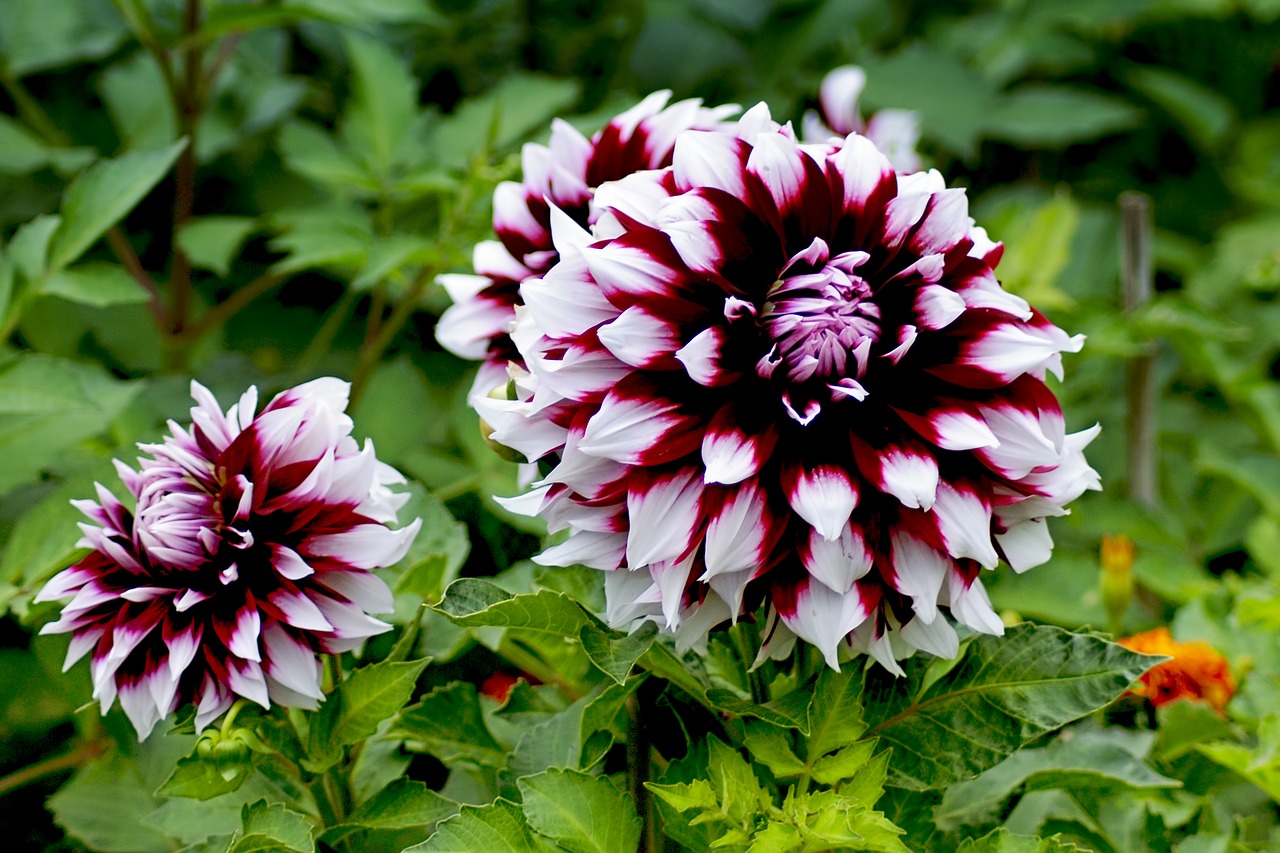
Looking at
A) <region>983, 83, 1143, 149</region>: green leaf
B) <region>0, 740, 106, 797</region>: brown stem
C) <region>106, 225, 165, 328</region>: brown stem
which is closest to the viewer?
<region>0, 740, 106, 797</region>: brown stem

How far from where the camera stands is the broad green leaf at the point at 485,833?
63cm

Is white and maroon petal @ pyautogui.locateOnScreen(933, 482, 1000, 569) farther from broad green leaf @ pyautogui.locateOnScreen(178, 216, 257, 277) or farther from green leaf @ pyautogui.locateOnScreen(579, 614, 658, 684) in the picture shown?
broad green leaf @ pyautogui.locateOnScreen(178, 216, 257, 277)

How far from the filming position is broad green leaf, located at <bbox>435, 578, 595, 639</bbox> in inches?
24.9

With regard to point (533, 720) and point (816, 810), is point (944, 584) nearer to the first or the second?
point (816, 810)


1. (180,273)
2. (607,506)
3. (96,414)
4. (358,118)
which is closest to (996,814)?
(607,506)

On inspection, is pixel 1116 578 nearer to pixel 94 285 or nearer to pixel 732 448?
pixel 732 448

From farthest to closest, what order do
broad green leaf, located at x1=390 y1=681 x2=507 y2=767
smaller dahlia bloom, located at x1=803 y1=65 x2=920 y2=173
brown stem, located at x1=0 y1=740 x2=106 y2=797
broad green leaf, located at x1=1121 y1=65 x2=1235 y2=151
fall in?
broad green leaf, located at x1=1121 y1=65 x2=1235 y2=151 → smaller dahlia bloom, located at x1=803 y1=65 x2=920 y2=173 → brown stem, located at x1=0 y1=740 x2=106 y2=797 → broad green leaf, located at x1=390 y1=681 x2=507 y2=767

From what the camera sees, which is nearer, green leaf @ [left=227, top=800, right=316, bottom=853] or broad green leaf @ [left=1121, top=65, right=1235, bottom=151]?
green leaf @ [left=227, top=800, right=316, bottom=853]

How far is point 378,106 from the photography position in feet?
4.40

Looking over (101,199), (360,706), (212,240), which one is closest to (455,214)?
(101,199)

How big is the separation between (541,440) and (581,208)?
23 centimetres

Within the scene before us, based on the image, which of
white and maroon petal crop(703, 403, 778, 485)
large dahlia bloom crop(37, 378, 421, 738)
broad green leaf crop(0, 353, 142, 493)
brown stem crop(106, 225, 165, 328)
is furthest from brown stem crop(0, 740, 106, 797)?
white and maroon petal crop(703, 403, 778, 485)

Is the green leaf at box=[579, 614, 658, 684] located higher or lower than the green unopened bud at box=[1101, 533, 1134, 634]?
higher

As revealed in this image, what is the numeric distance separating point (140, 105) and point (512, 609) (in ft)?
3.87
